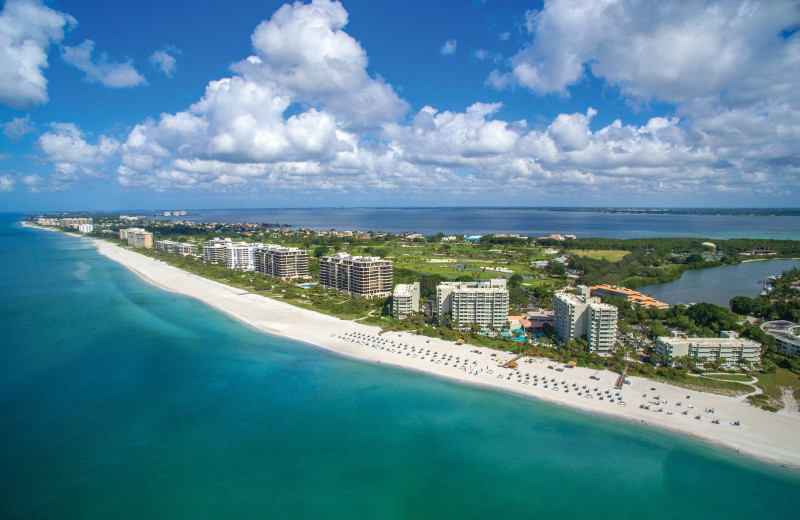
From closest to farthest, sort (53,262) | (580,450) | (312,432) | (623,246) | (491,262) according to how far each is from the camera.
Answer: (580,450) < (312,432) < (491,262) < (53,262) < (623,246)

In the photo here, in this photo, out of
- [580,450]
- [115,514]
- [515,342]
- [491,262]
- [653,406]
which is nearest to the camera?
[115,514]

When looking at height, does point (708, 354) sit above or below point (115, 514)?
above

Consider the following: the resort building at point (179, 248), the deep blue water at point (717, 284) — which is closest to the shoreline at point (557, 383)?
the deep blue water at point (717, 284)

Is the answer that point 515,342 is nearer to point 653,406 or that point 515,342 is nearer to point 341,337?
point 653,406

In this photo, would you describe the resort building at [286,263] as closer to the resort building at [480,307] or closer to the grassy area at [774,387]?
the resort building at [480,307]

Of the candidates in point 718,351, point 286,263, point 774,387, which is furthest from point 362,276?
point 774,387

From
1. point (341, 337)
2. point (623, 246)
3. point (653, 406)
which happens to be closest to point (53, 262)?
point (341, 337)

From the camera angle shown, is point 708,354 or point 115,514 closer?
point 115,514
